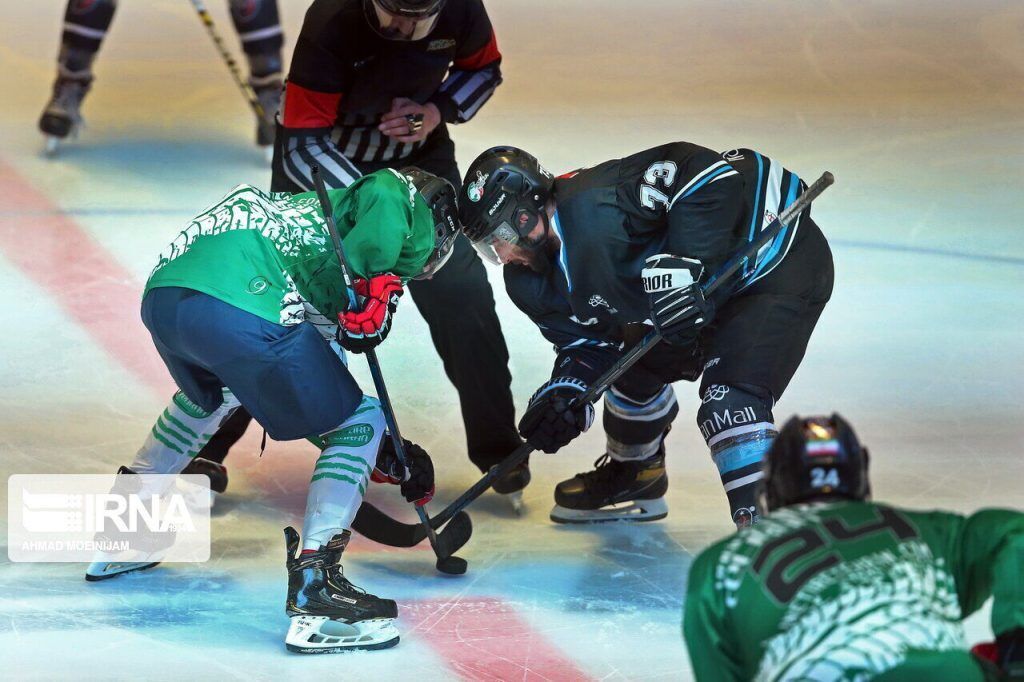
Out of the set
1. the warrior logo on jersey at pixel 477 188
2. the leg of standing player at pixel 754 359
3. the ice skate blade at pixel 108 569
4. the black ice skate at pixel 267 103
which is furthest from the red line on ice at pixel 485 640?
the black ice skate at pixel 267 103

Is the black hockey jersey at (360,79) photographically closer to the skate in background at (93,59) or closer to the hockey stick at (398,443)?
the hockey stick at (398,443)

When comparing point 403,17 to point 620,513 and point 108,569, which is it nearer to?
point 620,513

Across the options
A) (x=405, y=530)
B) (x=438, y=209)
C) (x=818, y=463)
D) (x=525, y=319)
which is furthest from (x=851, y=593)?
(x=525, y=319)

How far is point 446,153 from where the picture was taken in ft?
13.4

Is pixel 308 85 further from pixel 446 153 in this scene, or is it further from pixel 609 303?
pixel 609 303

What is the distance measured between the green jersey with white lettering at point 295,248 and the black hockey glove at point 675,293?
49cm

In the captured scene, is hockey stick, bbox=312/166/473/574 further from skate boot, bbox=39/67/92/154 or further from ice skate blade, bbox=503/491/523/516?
skate boot, bbox=39/67/92/154

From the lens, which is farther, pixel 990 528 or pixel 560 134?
pixel 560 134

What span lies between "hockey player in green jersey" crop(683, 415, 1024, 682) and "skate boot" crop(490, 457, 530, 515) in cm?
194

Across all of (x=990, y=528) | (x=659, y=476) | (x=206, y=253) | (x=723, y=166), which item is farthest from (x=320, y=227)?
(x=990, y=528)

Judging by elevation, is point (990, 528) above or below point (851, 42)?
above

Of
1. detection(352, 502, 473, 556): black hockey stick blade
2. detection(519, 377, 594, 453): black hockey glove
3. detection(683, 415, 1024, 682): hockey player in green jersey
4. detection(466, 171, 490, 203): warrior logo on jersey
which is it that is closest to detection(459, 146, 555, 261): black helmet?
detection(466, 171, 490, 203): warrior logo on jersey

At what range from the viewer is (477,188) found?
10.6 feet

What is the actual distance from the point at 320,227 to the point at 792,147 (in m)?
3.38
